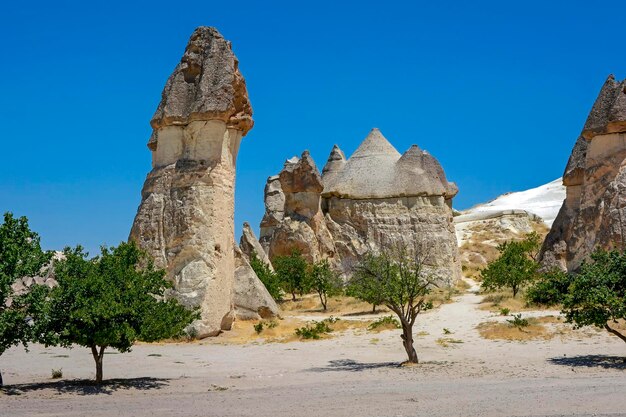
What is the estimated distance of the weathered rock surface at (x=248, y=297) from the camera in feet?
70.7

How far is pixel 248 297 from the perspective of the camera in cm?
2170

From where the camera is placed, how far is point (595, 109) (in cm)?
2234

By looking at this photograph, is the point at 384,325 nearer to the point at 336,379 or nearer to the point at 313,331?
the point at 313,331

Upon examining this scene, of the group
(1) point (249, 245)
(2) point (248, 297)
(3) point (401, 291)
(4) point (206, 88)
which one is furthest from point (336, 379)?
(1) point (249, 245)

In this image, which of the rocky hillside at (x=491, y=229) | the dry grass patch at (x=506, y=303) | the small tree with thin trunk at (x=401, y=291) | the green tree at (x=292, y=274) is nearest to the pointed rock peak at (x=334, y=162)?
the green tree at (x=292, y=274)

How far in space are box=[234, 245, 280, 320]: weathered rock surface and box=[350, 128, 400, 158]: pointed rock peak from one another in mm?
15983

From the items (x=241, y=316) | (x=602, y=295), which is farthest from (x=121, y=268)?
(x=241, y=316)

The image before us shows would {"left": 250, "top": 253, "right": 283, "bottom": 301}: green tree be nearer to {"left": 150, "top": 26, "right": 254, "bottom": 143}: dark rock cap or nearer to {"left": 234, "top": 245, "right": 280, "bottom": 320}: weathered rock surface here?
{"left": 234, "top": 245, "right": 280, "bottom": 320}: weathered rock surface

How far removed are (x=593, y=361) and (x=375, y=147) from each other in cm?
2467

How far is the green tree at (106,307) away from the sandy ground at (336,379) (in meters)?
0.82

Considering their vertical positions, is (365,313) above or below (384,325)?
above

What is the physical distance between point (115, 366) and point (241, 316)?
760cm

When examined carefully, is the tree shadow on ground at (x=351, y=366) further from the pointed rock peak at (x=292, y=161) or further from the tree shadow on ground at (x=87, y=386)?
the pointed rock peak at (x=292, y=161)

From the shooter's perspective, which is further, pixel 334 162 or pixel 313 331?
pixel 334 162
